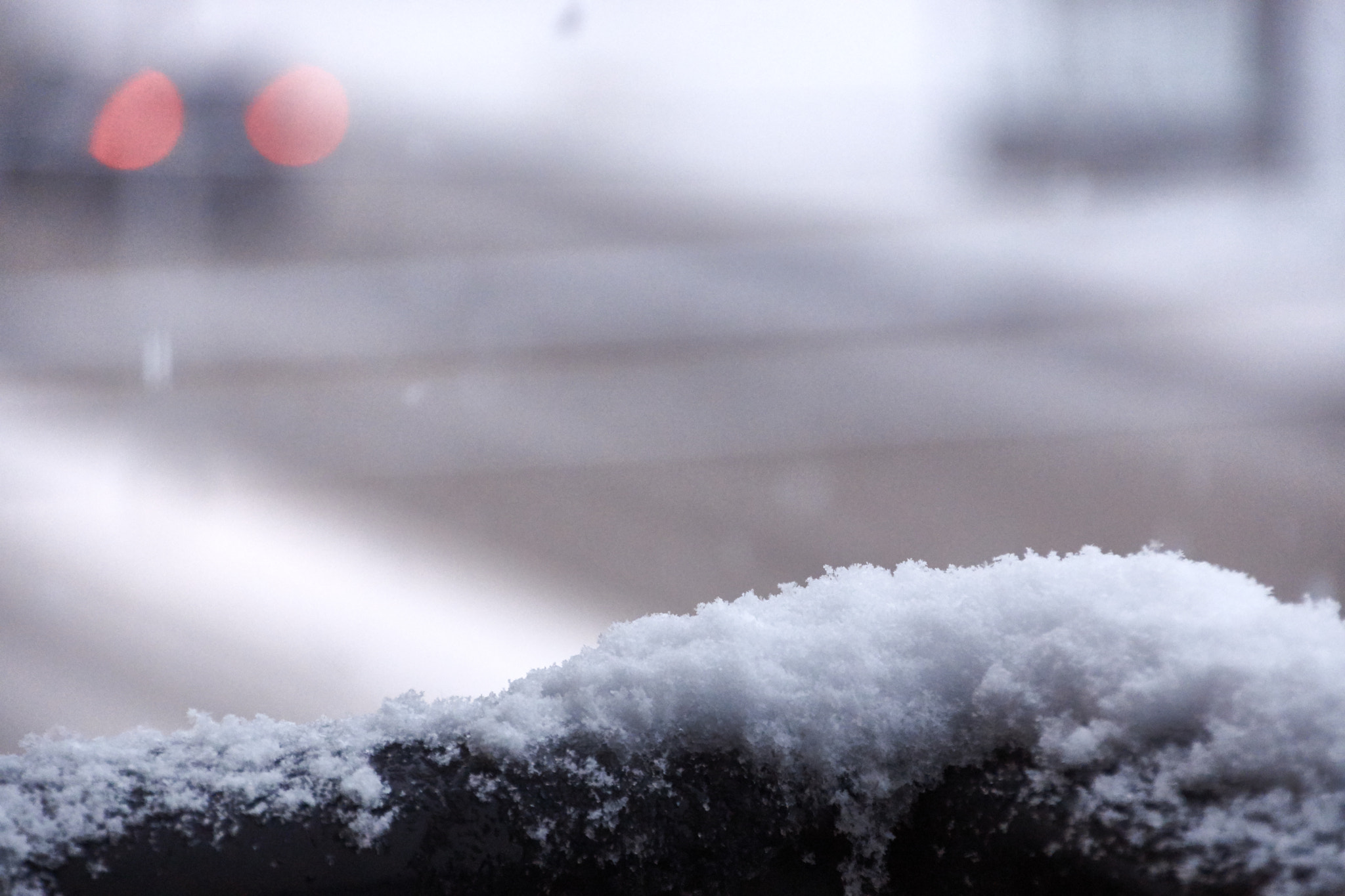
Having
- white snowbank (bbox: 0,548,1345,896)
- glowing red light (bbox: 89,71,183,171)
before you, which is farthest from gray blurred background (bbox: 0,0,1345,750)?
white snowbank (bbox: 0,548,1345,896)

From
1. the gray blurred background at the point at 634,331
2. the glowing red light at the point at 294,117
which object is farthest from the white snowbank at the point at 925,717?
the glowing red light at the point at 294,117

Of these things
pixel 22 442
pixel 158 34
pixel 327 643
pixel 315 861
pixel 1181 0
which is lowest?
pixel 315 861

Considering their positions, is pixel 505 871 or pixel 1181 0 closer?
pixel 505 871

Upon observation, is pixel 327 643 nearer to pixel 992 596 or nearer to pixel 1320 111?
pixel 992 596

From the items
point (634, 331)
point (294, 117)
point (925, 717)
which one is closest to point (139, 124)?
point (294, 117)

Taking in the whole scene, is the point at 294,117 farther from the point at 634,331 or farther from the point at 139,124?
the point at 634,331

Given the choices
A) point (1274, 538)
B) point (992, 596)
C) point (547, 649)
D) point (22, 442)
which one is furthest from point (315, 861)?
point (22, 442)
